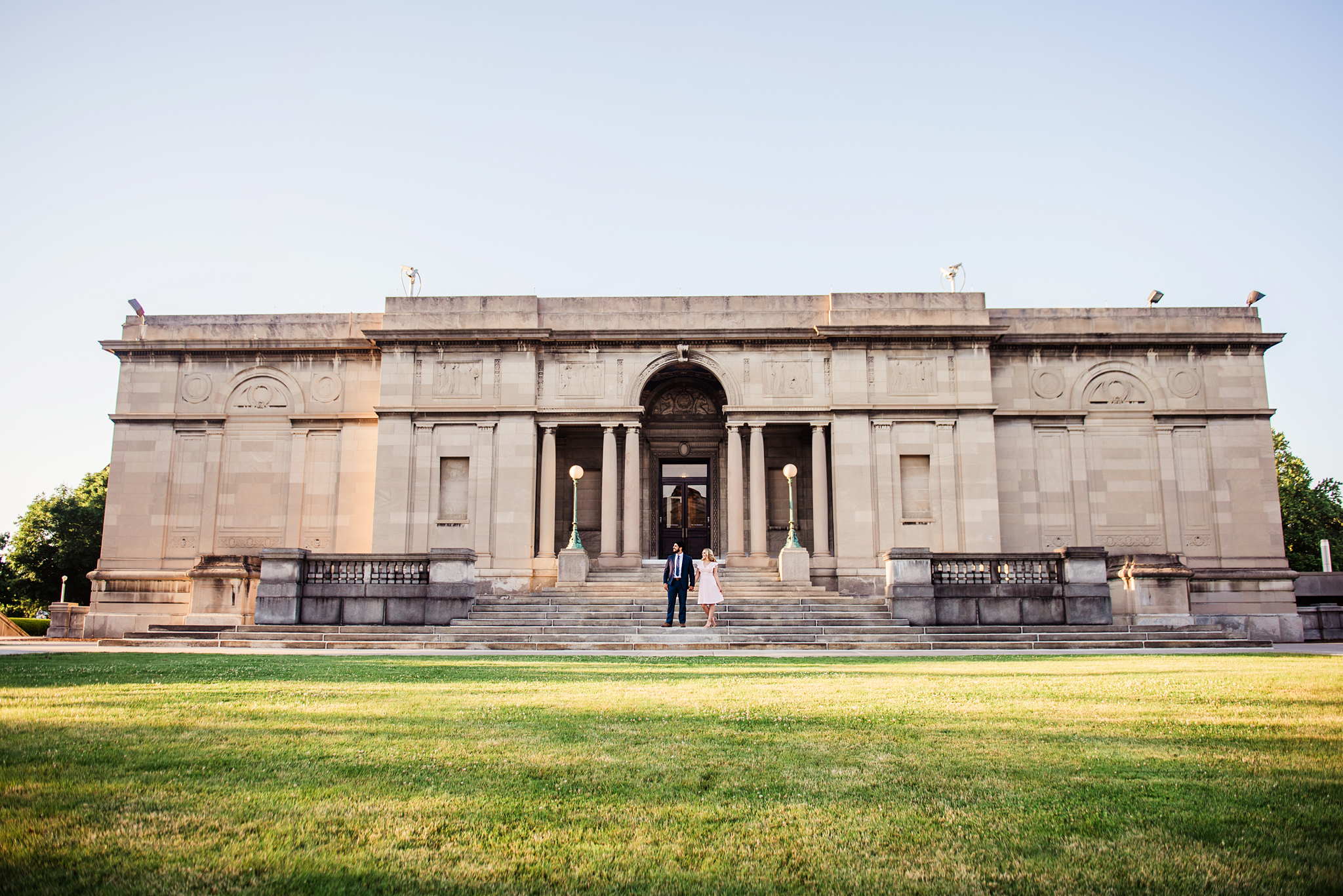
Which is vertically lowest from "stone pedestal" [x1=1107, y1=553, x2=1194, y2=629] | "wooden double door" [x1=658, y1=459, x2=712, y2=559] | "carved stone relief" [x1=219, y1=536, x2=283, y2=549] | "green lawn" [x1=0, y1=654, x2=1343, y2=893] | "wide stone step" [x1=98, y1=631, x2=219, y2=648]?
"wide stone step" [x1=98, y1=631, x2=219, y2=648]

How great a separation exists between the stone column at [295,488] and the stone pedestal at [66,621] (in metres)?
6.93

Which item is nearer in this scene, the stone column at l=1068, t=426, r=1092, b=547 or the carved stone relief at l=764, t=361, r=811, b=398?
the carved stone relief at l=764, t=361, r=811, b=398

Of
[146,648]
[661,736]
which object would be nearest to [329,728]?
[661,736]

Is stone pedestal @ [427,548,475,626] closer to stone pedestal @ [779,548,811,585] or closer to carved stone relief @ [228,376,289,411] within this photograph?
stone pedestal @ [779,548,811,585]

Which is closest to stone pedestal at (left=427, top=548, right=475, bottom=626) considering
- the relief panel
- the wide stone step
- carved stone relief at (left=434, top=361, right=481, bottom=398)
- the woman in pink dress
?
the wide stone step

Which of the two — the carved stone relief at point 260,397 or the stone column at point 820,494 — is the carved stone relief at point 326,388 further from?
the stone column at point 820,494

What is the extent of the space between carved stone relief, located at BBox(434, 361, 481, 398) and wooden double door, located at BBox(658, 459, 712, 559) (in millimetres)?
8168

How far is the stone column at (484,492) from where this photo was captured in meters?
31.1

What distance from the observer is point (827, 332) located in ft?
104

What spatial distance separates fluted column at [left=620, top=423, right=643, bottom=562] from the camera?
103 feet

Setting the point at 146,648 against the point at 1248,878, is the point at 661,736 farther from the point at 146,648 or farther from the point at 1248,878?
the point at 146,648

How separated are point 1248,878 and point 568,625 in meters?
20.3

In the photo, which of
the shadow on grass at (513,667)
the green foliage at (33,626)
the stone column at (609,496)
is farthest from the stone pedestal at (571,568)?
the green foliage at (33,626)

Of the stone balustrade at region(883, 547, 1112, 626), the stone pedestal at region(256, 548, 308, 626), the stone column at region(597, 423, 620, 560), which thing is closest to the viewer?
the stone pedestal at region(256, 548, 308, 626)
